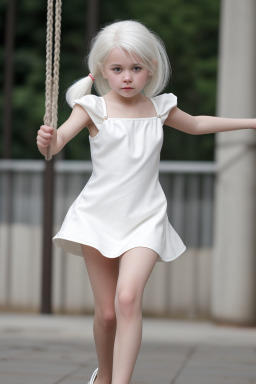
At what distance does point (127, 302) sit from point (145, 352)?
95.5 inches

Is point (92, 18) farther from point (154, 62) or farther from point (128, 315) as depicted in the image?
point (128, 315)

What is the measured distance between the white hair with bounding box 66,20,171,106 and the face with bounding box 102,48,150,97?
2 cm

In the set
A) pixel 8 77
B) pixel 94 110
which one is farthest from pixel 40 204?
pixel 94 110

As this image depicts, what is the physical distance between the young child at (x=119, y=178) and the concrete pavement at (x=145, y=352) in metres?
0.99

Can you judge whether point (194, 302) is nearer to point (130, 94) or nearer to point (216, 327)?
point (216, 327)

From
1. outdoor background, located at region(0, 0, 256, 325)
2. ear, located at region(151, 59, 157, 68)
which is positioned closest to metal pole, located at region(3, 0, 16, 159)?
outdoor background, located at region(0, 0, 256, 325)

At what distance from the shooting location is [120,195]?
3.66m

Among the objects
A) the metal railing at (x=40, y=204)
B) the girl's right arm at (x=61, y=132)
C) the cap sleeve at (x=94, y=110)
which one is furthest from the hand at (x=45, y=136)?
the metal railing at (x=40, y=204)

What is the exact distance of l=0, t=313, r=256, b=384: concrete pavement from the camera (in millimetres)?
4750

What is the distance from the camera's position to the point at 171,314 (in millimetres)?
7812

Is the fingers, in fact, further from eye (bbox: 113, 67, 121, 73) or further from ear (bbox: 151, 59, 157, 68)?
ear (bbox: 151, 59, 157, 68)

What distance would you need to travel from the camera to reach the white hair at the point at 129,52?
370cm

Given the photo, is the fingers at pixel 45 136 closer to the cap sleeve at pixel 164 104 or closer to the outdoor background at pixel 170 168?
the cap sleeve at pixel 164 104

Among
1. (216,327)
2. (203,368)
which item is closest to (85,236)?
(203,368)
